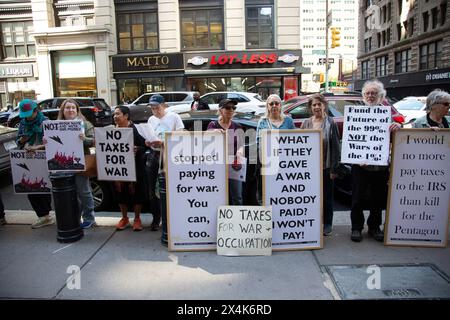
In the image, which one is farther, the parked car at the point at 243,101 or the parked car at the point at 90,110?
the parked car at the point at 90,110

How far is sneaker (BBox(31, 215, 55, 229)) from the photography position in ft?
16.8

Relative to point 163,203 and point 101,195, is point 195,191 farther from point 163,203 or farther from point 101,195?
point 101,195

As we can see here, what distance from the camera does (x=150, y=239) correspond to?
4.62 meters

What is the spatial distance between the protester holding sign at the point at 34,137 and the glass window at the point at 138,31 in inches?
769

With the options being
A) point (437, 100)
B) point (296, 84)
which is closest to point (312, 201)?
point (437, 100)

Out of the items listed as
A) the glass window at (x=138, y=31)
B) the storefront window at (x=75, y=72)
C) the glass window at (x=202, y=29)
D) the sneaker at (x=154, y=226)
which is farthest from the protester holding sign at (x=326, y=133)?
the storefront window at (x=75, y=72)

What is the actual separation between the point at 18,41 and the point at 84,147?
23672mm

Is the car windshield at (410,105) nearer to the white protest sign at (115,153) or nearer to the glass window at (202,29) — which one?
the glass window at (202,29)

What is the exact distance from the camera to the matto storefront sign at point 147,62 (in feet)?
74.5

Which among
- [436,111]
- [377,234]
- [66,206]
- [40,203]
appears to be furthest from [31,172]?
[436,111]

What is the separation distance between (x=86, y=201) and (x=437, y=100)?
4.59m

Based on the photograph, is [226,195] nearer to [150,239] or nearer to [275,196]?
[275,196]

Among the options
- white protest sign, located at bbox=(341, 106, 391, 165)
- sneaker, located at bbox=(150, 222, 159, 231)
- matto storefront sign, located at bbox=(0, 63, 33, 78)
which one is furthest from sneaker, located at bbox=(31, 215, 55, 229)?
matto storefront sign, located at bbox=(0, 63, 33, 78)

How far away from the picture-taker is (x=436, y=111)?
4.18 meters
